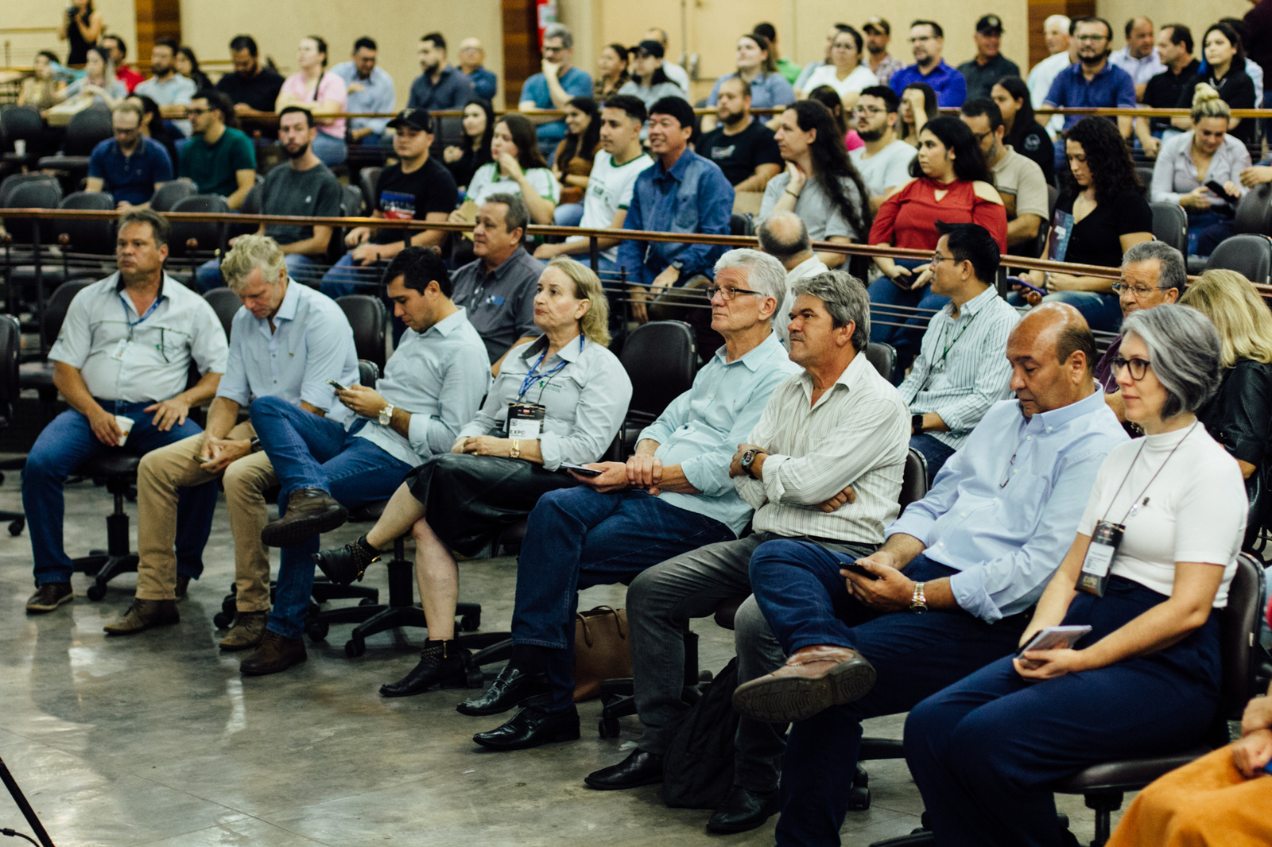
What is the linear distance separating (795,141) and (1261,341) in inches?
112

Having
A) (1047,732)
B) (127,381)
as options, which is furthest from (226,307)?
(1047,732)

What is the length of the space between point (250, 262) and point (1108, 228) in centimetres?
316

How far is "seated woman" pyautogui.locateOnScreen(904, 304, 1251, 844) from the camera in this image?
258 cm

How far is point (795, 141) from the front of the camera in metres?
6.20

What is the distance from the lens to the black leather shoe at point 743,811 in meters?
3.31

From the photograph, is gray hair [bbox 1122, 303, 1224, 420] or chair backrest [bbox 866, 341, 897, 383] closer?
gray hair [bbox 1122, 303, 1224, 420]

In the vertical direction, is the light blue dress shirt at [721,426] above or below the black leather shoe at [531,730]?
above

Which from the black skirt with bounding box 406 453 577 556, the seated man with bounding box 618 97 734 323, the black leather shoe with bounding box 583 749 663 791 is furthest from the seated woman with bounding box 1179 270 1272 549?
the seated man with bounding box 618 97 734 323

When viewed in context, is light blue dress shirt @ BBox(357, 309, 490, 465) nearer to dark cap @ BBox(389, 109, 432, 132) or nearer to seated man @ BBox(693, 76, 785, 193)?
dark cap @ BBox(389, 109, 432, 132)

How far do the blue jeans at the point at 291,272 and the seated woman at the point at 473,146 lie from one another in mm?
1627

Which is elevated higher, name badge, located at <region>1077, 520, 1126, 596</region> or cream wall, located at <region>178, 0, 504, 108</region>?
cream wall, located at <region>178, 0, 504, 108</region>

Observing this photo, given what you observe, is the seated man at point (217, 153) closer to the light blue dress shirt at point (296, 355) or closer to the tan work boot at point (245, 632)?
the light blue dress shirt at point (296, 355)

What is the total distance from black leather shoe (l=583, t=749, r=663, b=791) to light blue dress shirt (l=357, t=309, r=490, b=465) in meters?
1.44

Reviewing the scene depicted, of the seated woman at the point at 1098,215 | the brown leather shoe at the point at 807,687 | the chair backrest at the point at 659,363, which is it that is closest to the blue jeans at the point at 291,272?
the chair backrest at the point at 659,363
